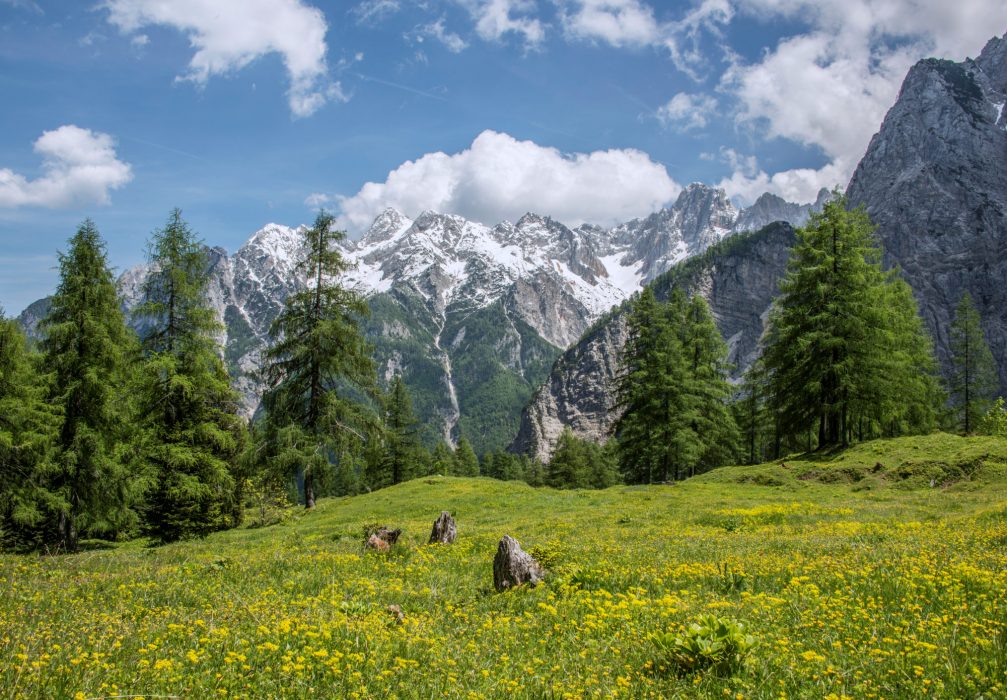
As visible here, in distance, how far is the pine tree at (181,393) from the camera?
2544cm

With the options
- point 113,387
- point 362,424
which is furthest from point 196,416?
point 362,424

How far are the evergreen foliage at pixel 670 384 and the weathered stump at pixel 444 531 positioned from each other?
92.2 ft

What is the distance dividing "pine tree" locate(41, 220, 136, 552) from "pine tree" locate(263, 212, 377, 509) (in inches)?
288

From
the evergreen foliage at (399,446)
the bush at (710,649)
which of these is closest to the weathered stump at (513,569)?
the bush at (710,649)

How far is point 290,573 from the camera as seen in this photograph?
11.5 meters

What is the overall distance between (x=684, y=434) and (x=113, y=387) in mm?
33336

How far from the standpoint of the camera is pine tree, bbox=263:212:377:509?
31.6 metres

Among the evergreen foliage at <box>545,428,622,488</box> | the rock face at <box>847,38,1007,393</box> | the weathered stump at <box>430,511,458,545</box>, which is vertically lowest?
the evergreen foliage at <box>545,428,622,488</box>

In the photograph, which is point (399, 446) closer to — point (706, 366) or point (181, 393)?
point (706, 366)

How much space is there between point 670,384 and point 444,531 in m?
29.3

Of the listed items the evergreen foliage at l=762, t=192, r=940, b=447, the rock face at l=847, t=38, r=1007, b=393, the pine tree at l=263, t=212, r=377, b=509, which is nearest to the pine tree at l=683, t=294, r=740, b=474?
the evergreen foliage at l=762, t=192, r=940, b=447

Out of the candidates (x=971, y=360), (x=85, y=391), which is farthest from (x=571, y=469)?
(x=85, y=391)

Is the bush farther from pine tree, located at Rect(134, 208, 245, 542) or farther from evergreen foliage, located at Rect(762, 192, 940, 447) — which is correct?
evergreen foliage, located at Rect(762, 192, 940, 447)

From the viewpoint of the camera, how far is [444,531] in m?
16.0
